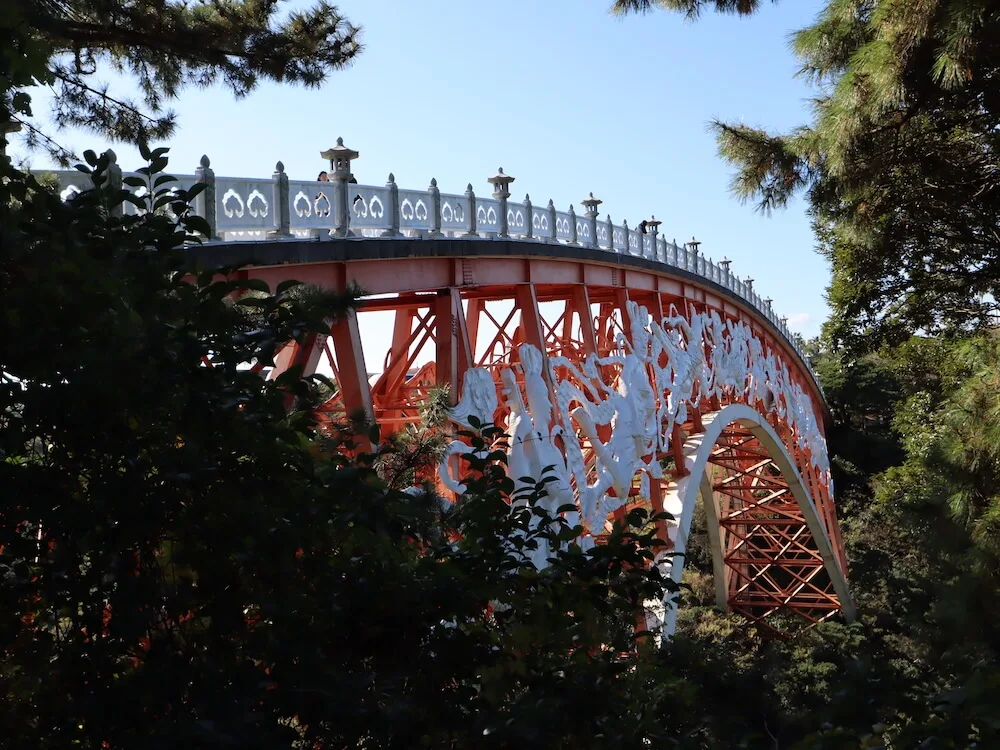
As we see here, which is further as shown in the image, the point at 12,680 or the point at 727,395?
the point at 727,395

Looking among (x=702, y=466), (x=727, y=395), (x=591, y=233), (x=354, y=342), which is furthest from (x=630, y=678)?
(x=727, y=395)

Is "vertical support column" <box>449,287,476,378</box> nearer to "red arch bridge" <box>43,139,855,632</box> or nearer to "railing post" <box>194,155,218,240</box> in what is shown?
"red arch bridge" <box>43,139,855,632</box>

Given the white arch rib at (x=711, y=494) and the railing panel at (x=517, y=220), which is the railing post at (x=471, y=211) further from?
the white arch rib at (x=711, y=494)

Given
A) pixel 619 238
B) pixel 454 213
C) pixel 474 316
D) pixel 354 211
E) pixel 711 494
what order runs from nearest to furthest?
pixel 354 211 < pixel 454 213 < pixel 474 316 < pixel 619 238 < pixel 711 494

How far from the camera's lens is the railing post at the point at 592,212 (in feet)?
48.0

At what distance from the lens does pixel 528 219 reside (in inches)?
484

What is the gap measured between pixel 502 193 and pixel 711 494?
16.1 m

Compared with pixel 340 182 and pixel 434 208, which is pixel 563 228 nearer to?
pixel 434 208

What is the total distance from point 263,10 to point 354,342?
8.27 ft

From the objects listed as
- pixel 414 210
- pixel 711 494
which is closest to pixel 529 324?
pixel 414 210

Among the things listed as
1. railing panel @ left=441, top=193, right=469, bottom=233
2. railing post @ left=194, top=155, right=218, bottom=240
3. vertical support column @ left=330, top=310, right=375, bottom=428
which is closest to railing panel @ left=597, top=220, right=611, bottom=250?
railing panel @ left=441, top=193, right=469, bottom=233

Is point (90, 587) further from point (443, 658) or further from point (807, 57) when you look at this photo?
point (807, 57)

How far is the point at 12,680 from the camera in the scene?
279 cm

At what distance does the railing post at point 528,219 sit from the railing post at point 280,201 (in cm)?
495
